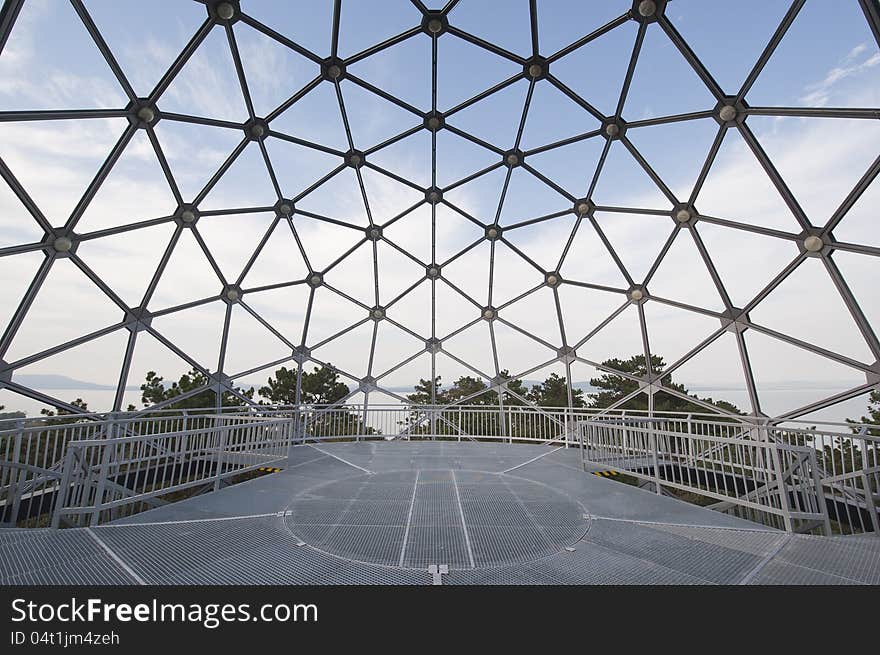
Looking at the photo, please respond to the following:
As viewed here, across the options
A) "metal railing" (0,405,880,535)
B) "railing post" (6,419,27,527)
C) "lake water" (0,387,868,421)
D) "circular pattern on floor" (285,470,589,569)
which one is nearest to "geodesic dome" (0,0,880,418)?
"lake water" (0,387,868,421)

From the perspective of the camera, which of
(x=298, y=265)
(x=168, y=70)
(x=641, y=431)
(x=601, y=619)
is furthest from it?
(x=298, y=265)

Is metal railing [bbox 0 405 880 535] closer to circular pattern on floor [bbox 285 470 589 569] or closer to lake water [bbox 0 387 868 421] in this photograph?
lake water [bbox 0 387 868 421]

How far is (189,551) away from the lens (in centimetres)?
389

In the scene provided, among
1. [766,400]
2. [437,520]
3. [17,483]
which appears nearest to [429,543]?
[437,520]

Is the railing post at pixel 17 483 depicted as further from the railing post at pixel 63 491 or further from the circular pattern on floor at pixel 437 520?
the circular pattern on floor at pixel 437 520

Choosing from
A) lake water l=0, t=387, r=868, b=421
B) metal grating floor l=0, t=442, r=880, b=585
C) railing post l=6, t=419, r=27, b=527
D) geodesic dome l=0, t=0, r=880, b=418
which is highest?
geodesic dome l=0, t=0, r=880, b=418

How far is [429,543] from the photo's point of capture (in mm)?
4180

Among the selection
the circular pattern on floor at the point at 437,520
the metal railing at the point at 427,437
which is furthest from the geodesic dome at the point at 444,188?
the circular pattern on floor at the point at 437,520

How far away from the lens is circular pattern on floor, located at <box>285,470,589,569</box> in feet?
12.8

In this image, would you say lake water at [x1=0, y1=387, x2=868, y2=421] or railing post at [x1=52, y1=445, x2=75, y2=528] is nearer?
railing post at [x1=52, y1=445, x2=75, y2=528]

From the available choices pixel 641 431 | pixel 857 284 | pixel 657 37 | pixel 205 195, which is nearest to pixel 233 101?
pixel 205 195

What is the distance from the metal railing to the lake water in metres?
0.46

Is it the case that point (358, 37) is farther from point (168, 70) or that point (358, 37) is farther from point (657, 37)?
point (657, 37)

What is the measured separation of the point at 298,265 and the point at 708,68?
13839 millimetres
